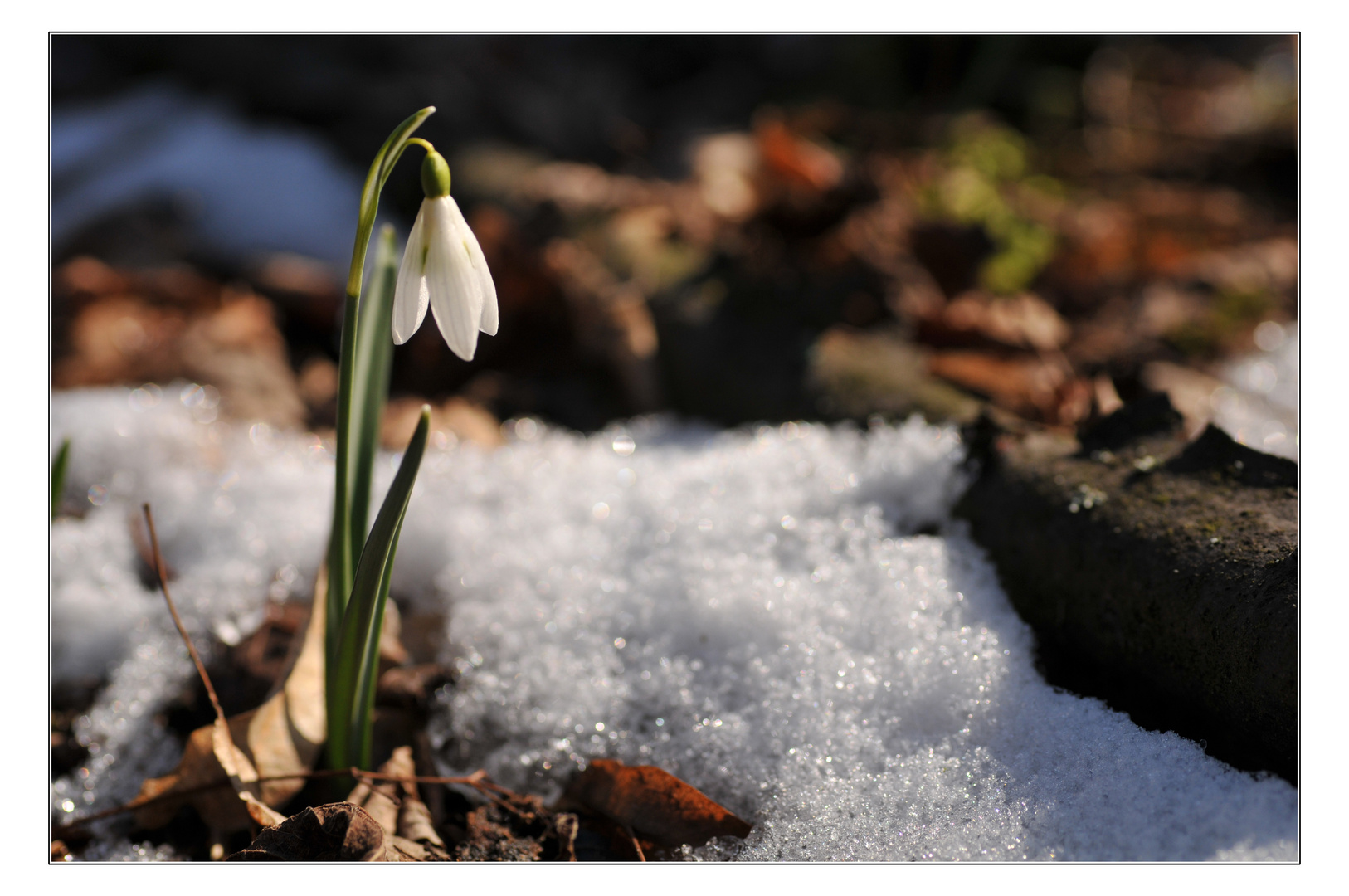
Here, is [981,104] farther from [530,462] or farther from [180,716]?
[180,716]

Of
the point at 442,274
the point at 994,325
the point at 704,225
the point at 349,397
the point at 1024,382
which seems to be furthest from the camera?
the point at 704,225

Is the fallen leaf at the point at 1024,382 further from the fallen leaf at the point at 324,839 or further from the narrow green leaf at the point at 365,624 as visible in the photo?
the fallen leaf at the point at 324,839

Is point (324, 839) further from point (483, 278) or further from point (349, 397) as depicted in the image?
point (483, 278)

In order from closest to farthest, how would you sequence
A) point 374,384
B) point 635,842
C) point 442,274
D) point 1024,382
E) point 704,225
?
point 442,274 < point 635,842 < point 374,384 < point 1024,382 < point 704,225

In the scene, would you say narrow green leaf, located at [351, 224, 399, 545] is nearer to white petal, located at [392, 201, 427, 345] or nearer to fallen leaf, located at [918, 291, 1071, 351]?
white petal, located at [392, 201, 427, 345]

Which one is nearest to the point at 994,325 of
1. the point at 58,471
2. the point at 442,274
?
the point at 442,274

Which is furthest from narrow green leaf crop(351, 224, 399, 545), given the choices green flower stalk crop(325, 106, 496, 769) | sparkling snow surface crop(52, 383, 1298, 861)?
sparkling snow surface crop(52, 383, 1298, 861)

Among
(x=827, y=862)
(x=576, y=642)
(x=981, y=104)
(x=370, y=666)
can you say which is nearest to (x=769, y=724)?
(x=827, y=862)

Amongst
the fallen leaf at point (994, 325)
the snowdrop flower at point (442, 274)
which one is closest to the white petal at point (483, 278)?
the snowdrop flower at point (442, 274)
